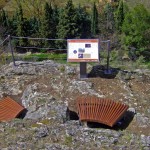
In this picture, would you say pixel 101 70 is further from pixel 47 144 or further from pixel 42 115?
pixel 47 144

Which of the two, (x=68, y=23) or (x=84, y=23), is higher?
(x=68, y=23)

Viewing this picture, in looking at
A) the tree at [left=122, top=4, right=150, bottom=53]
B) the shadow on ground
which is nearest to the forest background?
the tree at [left=122, top=4, right=150, bottom=53]

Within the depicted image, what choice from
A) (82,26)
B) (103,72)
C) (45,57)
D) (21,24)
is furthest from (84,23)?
(103,72)

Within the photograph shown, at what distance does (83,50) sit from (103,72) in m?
1.45

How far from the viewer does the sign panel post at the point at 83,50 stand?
15.2m

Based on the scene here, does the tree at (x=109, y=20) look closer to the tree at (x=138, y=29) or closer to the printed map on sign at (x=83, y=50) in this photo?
the tree at (x=138, y=29)

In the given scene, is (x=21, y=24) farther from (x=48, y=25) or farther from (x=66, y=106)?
(x=66, y=106)

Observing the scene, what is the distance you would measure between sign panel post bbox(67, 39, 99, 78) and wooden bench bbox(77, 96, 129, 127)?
6.24 feet

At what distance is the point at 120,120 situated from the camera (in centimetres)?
1308

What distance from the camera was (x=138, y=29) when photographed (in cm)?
3903

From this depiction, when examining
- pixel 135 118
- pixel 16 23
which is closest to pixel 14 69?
pixel 135 118

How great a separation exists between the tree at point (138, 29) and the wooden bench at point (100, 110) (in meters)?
25.9

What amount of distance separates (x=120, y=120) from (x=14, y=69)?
5184 millimetres

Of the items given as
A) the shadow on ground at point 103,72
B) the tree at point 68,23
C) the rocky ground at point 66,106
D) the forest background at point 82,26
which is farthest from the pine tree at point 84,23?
the rocky ground at point 66,106
